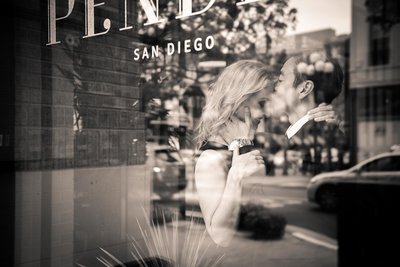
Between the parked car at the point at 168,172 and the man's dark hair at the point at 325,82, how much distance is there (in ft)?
2.72

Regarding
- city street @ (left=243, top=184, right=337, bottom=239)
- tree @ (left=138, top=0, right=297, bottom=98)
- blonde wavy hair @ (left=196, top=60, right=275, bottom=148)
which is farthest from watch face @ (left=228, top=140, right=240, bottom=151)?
tree @ (left=138, top=0, right=297, bottom=98)

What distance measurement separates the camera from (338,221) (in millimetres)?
1975

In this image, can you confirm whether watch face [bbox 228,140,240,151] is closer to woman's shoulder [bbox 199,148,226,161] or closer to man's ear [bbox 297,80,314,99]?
woman's shoulder [bbox 199,148,226,161]

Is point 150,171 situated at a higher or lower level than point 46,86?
lower

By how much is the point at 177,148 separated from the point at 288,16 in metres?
0.94

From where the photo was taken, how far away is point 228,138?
95.3 inches

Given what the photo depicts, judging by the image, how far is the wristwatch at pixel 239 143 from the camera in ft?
7.67

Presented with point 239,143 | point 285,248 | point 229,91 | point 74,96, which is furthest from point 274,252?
point 74,96

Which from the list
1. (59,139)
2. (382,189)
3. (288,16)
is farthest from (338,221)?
(59,139)

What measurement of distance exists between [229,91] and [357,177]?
0.81 meters

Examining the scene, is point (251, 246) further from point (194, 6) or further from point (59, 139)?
point (59, 139)

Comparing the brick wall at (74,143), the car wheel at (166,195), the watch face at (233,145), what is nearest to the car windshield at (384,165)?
the watch face at (233,145)

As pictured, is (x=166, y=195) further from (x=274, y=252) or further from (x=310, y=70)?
(x=310, y=70)

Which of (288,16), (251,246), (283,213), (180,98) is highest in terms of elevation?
(288,16)
